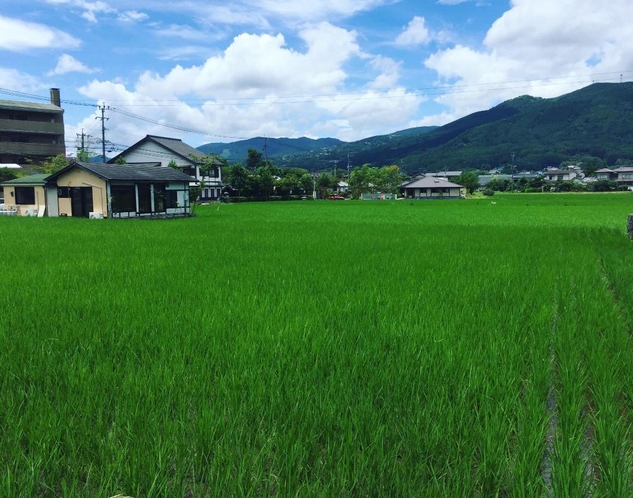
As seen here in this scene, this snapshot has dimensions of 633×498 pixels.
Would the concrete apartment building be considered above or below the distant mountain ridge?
below

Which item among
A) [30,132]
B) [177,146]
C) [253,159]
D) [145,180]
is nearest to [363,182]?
[253,159]

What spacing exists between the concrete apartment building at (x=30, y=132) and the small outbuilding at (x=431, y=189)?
149ft

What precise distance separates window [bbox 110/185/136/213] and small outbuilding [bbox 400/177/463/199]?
160 ft

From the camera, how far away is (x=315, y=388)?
2537 millimetres

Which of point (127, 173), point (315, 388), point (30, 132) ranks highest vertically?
point (30, 132)

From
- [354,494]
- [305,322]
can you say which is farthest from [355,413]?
[305,322]

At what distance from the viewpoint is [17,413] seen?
7.47 ft

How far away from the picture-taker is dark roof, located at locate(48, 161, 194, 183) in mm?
21109

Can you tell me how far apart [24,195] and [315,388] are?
90.4 ft

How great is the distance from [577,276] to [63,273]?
7755 millimetres

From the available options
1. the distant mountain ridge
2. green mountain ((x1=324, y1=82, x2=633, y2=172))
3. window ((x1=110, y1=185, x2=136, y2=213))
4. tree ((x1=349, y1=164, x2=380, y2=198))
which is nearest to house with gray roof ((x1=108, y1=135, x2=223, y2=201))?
window ((x1=110, y1=185, x2=136, y2=213))

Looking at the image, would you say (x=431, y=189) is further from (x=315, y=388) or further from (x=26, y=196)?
(x=315, y=388)

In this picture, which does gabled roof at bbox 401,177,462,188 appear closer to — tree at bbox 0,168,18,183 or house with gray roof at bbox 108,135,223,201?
house with gray roof at bbox 108,135,223,201

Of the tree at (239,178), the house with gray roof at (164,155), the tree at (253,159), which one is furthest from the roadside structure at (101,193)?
the tree at (253,159)
